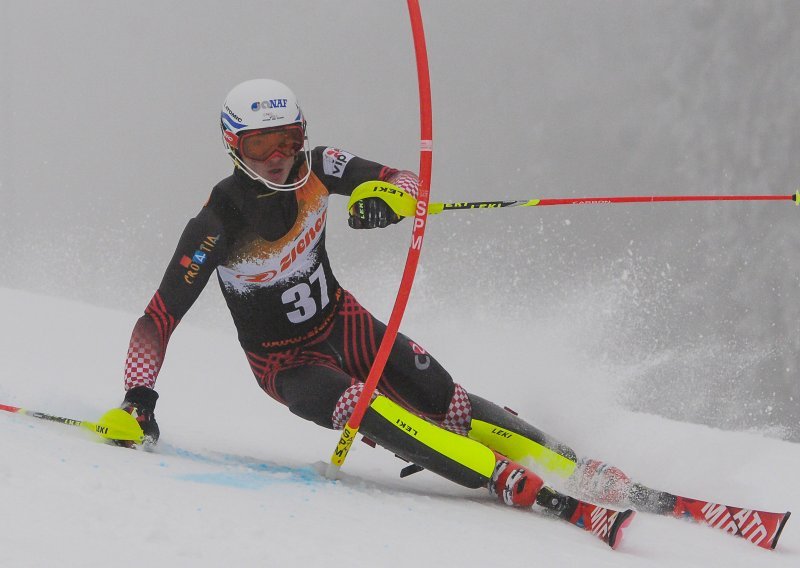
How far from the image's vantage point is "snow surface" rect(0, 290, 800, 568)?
6.48ft

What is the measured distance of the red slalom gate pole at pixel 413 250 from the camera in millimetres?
3025

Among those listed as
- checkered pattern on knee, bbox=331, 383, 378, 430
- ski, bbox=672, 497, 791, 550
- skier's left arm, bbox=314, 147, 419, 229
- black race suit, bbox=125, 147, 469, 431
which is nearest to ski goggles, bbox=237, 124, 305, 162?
black race suit, bbox=125, 147, 469, 431

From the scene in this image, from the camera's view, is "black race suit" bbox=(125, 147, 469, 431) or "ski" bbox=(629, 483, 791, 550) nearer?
"ski" bbox=(629, 483, 791, 550)

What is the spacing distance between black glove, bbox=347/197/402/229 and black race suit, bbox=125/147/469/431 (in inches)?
14.3

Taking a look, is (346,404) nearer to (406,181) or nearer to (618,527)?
(406,181)

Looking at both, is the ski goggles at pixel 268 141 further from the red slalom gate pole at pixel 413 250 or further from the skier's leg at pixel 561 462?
the skier's leg at pixel 561 462

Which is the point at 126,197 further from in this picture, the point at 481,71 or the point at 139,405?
the point at 139,405

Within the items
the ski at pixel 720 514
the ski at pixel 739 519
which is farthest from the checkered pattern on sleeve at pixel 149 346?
the ski at pixel 739 519

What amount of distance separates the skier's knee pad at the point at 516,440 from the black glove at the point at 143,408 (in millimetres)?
1149

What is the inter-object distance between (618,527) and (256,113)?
177 cm

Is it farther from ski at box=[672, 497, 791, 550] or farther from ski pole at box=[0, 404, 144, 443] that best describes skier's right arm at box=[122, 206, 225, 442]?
ski at box=[672, 497, 791, 550]

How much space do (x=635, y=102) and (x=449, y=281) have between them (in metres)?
3.60

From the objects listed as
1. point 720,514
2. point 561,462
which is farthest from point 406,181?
point 720,514

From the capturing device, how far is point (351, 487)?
296 cm
